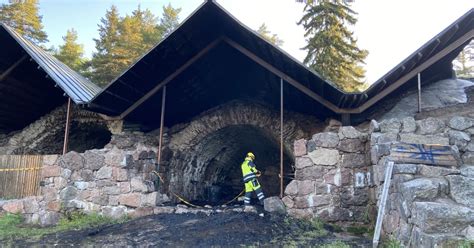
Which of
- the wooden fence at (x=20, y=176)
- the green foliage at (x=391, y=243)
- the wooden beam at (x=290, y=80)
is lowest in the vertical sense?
the green foliage at (x=391, y=243)

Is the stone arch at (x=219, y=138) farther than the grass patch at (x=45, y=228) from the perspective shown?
Yes

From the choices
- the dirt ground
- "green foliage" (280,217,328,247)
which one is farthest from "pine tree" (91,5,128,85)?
"green foliage" (280,217,328,247)

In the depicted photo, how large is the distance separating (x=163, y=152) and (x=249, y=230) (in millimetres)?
4144

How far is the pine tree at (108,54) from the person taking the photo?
19375 mm

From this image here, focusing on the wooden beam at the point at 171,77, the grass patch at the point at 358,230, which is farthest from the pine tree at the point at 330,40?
the grass patch at the point at 358,230

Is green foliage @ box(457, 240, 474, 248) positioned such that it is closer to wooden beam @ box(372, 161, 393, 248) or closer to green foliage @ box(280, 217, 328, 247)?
wooden beam @ box(372, 161, 393, 248)

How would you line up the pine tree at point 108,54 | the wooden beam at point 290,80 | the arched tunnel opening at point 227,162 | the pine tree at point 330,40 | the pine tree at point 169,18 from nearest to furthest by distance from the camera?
1. the wooden beam at point 290,80
2. the arched tunnel opening at point 227,162
3. the pine tree at point 330,40
4. the pine tree at point 108,54
5. the pine tree at point 169,18

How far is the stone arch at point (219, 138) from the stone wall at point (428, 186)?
3.01 metres

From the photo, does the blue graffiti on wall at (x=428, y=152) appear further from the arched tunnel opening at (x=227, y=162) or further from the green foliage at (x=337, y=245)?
the arched tunnel opening at (x=227, y=162)

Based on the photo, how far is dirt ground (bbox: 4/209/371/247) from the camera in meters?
5.44

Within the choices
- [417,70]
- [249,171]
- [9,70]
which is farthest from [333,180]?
[9,70]

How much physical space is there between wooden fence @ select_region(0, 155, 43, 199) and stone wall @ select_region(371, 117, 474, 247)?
7.11 m

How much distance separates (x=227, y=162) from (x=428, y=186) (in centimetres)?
881

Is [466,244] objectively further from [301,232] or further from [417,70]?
[417,70]
